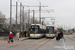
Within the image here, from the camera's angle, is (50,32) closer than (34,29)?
No

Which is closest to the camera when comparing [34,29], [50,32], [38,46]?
[38,46]

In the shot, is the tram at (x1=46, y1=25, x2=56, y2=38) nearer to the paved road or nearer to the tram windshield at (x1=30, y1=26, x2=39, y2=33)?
the tram windshield at (x1=30, y1=26, x2=39, y2=33)

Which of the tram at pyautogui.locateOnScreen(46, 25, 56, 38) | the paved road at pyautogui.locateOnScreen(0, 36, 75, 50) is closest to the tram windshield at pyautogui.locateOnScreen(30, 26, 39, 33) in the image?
the tram at pyautogui.locateOnScreen(46, 25, 56, 38)

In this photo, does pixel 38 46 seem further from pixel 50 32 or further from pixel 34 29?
pixel 50 32

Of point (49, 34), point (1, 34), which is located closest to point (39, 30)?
point (49, 34)

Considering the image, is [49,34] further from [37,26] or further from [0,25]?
[0,25]

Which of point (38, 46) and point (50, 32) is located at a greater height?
point (50, 32)

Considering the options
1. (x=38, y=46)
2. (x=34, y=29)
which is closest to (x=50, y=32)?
(x=34, y=29)

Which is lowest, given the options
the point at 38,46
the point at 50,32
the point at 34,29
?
the point at 38,46

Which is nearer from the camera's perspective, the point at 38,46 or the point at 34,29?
the point at 38,46

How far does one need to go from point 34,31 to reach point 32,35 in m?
1.07

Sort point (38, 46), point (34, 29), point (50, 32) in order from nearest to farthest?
point (38, 46) → point (34, 29) → point (50, 32)

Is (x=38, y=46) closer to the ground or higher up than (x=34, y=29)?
closer to the ground

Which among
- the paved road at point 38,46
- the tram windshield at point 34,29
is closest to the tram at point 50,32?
the tram windshield at point 34,29
